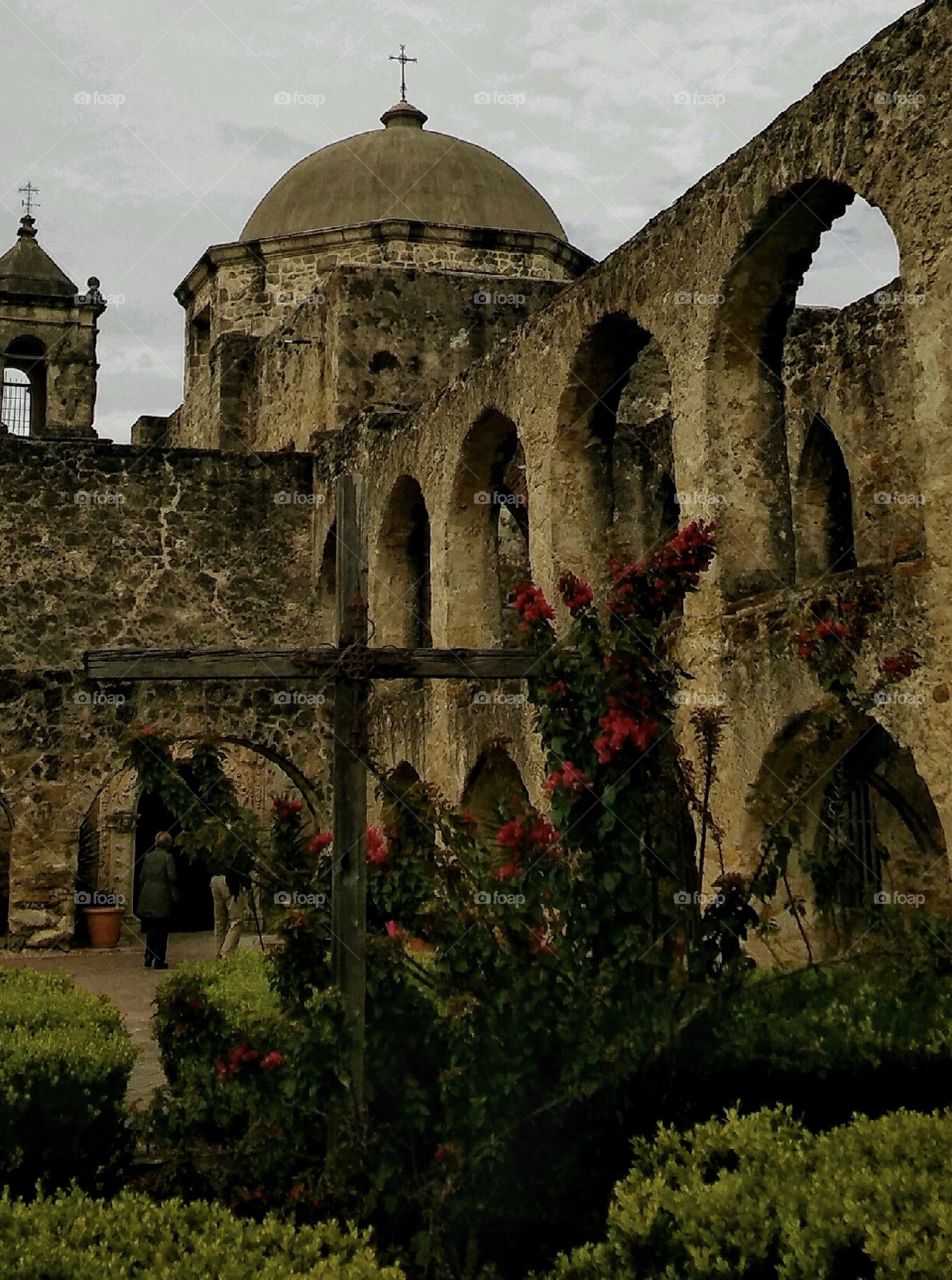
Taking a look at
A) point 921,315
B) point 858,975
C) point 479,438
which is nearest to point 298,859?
point 858,975

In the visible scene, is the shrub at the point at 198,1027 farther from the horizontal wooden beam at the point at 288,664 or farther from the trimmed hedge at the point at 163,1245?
the horizontal wooden beam at the point at 288,664

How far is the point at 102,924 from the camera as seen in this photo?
543 inches

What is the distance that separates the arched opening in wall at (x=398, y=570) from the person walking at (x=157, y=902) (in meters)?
2.86

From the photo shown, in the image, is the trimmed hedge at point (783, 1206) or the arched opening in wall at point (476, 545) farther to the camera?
the arched opening in wall at point (476, 545)

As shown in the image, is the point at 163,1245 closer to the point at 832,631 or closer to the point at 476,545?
the point at 832,631

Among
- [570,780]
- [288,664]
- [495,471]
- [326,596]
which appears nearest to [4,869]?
[326,596]

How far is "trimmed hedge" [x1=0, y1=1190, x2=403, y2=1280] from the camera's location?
323 cm

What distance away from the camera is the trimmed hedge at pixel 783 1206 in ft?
10.4

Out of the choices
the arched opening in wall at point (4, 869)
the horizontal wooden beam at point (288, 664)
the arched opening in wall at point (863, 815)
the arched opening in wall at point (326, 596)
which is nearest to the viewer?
the horizontal wooden beam at point (288, 664)

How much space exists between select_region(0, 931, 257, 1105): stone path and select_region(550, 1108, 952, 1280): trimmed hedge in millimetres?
4200

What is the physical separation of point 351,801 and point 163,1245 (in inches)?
52.3

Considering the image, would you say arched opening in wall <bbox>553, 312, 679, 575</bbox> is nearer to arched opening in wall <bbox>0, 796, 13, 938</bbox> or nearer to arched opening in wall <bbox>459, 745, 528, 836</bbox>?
arched opening in wall <bbox>459, 745, 528, 836</bbox>

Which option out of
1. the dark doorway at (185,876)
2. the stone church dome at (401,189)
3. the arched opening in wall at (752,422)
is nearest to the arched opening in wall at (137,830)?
the dark doorway at (185,876)

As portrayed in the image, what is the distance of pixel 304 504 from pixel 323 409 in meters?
1.11
